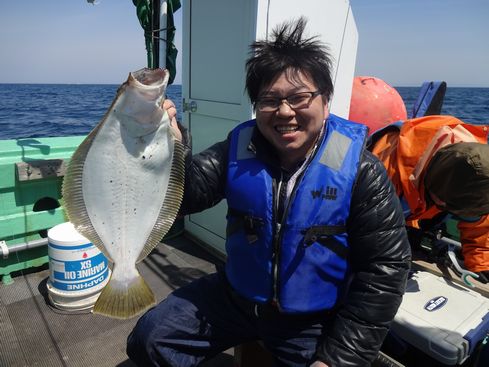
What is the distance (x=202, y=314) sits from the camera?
2176mm

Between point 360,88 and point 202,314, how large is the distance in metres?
3.88

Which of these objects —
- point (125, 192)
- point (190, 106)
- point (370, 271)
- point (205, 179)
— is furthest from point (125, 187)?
point (190, 106)

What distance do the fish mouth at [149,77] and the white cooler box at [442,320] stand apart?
2050 millimetres

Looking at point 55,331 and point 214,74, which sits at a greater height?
point 214,74

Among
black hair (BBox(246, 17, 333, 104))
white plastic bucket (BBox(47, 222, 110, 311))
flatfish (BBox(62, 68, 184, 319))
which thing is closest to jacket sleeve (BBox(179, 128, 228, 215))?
flatfish (BBox(62, 68, 184, 319))

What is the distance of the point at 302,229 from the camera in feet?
6.25

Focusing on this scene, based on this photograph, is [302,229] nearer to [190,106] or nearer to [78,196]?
[78,196]

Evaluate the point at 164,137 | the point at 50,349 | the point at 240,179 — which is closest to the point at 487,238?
the point at 240,179

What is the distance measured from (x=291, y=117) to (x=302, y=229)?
58 centimetres

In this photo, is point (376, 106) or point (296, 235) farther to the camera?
point (376, 106)

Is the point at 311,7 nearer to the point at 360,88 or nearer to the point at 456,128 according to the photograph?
the point at 360,88

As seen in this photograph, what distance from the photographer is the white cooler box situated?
2.12 metres

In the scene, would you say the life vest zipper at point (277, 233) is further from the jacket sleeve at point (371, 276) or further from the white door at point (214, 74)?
the white door at point (214, 74)

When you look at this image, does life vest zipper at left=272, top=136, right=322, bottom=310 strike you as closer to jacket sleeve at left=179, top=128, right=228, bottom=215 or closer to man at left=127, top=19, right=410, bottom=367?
man at left=127, top=19, right=410, bottom=367
